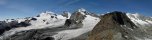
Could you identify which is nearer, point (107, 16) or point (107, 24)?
point (107, 24)

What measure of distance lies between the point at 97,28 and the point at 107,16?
23.0 meters

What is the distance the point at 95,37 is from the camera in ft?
341

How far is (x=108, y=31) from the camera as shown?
356 ft

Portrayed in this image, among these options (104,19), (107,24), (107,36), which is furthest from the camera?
(104,19)

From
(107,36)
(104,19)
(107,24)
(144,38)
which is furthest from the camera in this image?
(144,38)

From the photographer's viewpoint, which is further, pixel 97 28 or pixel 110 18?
pixel 110 18

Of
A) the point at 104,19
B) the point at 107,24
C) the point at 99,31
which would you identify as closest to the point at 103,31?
the point at 99,31

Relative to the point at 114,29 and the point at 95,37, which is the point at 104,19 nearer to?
the point at 114,29

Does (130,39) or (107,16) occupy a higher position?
(107,16)

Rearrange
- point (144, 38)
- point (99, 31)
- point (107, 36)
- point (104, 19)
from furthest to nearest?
1. point (144, 38)
2. point (104, 19)
3. point (99, 31)
4. point (107, 36)

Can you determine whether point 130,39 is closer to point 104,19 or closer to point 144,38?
point 104,19

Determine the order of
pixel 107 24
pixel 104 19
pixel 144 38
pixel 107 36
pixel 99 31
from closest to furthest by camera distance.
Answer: pixel 107 36, pixel 99 31, pixel 107 24, pixel 104 19, pixel 144 38

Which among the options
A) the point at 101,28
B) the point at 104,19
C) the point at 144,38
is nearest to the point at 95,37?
the point at 101,28

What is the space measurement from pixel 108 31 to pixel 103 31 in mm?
1788
